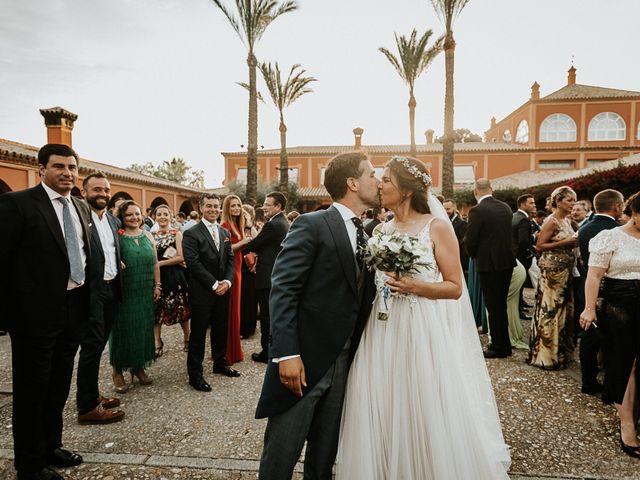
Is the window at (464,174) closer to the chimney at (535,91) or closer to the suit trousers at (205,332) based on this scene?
the chimney at (535,91)

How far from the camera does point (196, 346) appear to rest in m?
4.57

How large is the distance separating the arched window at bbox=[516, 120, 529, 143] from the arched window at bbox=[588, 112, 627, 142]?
533 cm

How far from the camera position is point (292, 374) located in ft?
6.64

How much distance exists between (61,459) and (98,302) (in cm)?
128

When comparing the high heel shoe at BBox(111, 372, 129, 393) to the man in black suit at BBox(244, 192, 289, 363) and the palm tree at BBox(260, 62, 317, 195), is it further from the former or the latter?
the palm tree at BBox(260, 62, 317, 195)

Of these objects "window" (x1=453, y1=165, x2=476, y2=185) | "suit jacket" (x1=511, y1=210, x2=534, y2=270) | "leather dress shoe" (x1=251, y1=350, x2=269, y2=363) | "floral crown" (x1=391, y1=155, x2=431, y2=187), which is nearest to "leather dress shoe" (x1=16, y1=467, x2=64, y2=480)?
"leather dress shoe" (x1=251, y1=350, x2=269, y2=363)

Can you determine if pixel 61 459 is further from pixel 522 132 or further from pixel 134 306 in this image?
pixel 522 132

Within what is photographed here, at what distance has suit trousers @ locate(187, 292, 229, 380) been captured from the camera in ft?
15.0

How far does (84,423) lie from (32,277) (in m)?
1.72

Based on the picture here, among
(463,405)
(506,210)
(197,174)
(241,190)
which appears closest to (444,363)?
(463,405)

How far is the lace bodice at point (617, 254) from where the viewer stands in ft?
10.8

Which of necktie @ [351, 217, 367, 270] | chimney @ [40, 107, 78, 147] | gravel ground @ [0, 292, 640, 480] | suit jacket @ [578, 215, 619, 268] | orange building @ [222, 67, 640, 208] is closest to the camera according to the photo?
necktie @ [351, 217, 367, 270]

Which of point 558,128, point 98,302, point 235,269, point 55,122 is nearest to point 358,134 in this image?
point 558,128

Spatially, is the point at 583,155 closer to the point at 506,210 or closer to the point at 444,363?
the point at 506,210
